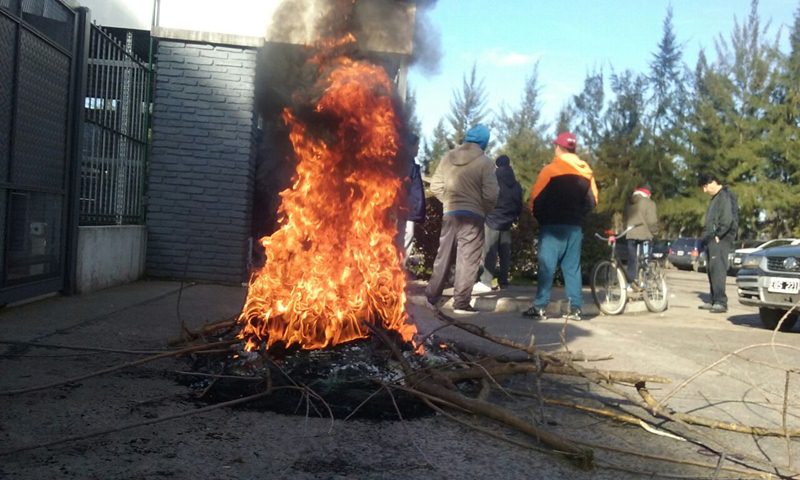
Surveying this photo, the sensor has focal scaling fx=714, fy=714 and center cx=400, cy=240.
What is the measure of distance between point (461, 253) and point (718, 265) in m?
4.36

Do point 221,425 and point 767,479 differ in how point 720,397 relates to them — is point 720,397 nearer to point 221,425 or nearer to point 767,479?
point 767,479

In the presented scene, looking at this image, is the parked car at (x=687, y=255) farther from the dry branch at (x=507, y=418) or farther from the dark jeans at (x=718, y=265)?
the dry branch at (x=507, y=418)

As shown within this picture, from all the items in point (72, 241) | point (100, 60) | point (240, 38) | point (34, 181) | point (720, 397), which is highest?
point (240, 38)

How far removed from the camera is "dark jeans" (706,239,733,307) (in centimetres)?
998

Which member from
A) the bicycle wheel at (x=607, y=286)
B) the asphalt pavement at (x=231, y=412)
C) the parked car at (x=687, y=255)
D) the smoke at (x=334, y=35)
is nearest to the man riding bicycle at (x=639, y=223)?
the bicycle wheel at (x=607, y=286)

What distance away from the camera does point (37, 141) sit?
6.73m

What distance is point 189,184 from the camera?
9422 mm

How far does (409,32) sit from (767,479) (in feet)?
14.9

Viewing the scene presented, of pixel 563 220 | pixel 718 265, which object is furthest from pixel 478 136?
pixel 718 265

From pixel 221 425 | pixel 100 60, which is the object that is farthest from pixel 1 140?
pixel 221 425

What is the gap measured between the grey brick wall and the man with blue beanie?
287cm

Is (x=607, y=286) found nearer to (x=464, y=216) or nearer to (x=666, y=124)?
(x=464, y=216)

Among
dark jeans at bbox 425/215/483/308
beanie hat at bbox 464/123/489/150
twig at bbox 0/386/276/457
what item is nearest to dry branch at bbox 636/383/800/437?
twig at bbox 0/386/276/457

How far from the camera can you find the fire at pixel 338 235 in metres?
4.71
